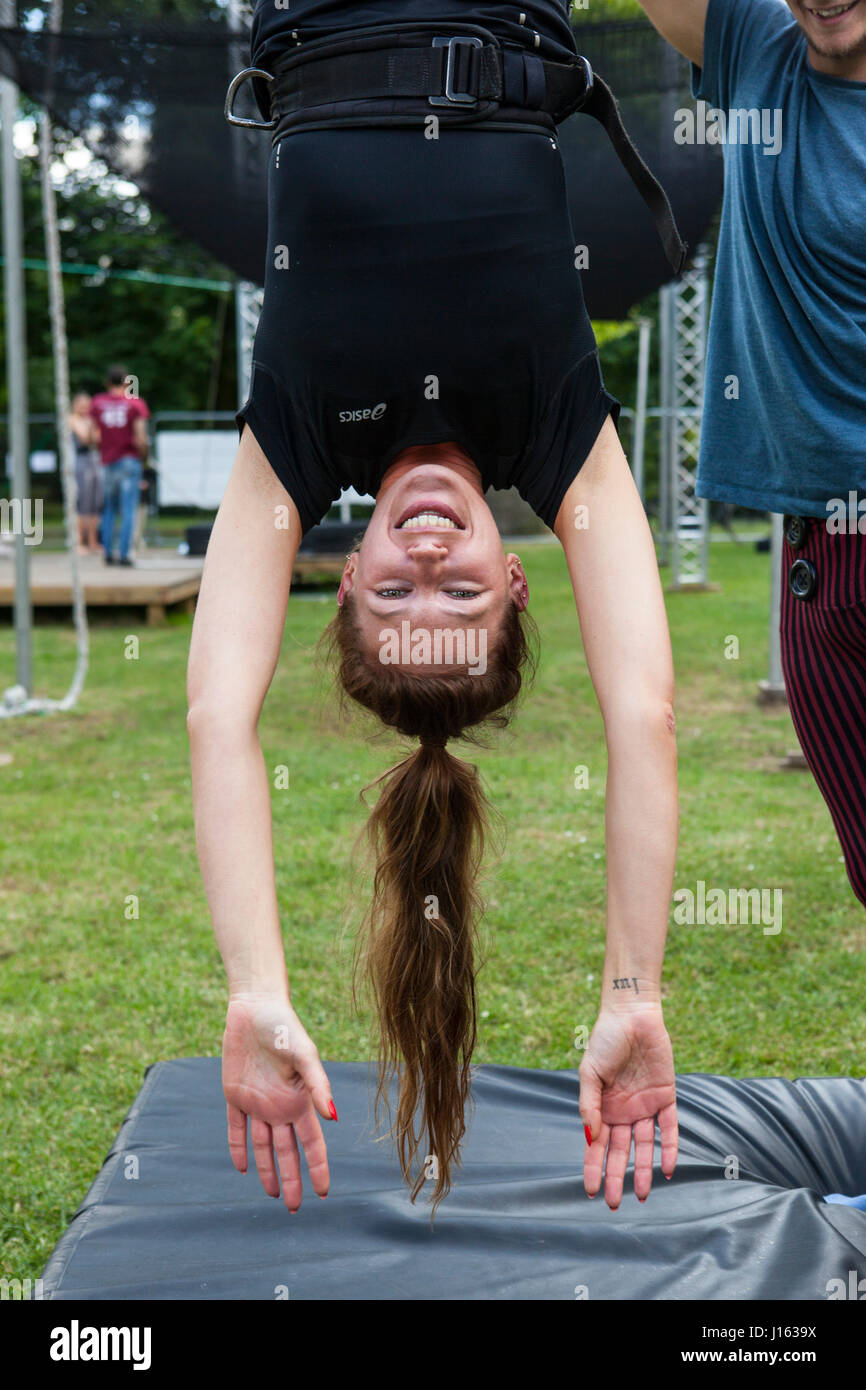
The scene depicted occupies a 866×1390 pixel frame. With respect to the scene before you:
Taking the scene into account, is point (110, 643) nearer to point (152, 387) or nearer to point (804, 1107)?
point (804, 1107)

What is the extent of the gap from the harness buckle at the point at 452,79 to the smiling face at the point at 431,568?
1.85 ft

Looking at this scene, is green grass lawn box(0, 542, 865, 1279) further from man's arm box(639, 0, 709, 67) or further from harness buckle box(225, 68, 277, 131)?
man's arm box(639, 0, 709, 67)

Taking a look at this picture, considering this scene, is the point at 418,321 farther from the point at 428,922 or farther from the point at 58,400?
the point at 58,400

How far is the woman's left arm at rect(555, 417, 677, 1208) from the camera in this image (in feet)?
6.03

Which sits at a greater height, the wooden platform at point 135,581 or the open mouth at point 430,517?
the open mouth at point 430,517

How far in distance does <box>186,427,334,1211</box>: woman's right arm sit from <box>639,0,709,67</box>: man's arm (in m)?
1.11

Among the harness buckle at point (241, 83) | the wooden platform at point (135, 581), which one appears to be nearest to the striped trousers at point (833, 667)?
the harness buckle at point (241, 83)

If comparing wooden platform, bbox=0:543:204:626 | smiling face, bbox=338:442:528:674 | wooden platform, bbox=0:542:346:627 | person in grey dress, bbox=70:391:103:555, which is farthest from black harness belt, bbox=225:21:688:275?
person in grey dress, bbox=70:391:103:555

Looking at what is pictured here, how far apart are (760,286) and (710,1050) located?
2122 millimetres

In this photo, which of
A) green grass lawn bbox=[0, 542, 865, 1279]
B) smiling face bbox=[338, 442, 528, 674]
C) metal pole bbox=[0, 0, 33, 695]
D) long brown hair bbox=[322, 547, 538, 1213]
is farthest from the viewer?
metal pole bbox=[0, 0, 33, 695]

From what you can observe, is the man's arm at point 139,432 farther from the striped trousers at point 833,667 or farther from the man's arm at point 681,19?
the striped trousers at point 833,667

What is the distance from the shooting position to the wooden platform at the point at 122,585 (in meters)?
9.86

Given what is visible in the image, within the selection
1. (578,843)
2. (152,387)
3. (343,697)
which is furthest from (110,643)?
(152,387)

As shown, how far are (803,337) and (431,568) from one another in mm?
719
